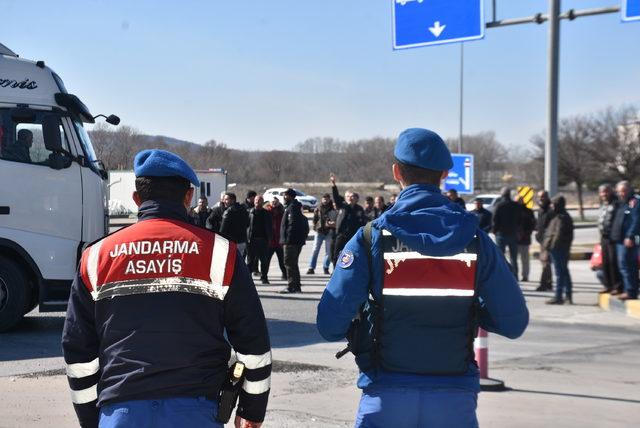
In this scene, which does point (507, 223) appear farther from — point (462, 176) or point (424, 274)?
point (424, 274)

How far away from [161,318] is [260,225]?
46.6ft

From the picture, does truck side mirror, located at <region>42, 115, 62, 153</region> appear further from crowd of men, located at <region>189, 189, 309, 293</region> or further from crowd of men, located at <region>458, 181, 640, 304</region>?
crowd of men, located at <region>458, 181, 640, 304</region>

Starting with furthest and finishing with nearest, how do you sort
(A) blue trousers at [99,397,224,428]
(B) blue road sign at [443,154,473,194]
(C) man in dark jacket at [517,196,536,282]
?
(B) blue road sign at [443,154,473,194] < (C) man in dark jacket at [517,196,536,282] < (A) blue trousers at [99,397,224,428]

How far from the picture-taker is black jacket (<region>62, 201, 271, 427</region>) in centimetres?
315

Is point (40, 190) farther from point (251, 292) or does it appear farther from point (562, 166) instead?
point (562, 166)

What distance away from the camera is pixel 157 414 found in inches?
123

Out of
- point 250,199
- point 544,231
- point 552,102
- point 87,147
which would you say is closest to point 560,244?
point 544,231

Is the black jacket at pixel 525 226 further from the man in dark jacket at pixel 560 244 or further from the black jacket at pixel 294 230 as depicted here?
the black jacket at pixel 294 230

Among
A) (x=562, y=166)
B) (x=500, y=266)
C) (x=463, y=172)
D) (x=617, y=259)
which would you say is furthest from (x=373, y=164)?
(x=500, y=266)

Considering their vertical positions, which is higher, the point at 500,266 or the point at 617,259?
the point at 500,266

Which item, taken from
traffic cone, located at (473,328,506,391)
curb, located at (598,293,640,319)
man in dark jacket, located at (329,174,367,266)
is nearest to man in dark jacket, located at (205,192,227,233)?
man in dark jacket, located at (329,174,367,266)

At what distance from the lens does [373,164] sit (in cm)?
8931

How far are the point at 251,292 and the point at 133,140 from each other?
35.5 ft

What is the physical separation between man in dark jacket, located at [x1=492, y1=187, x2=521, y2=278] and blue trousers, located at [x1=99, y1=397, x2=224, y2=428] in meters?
14.9
